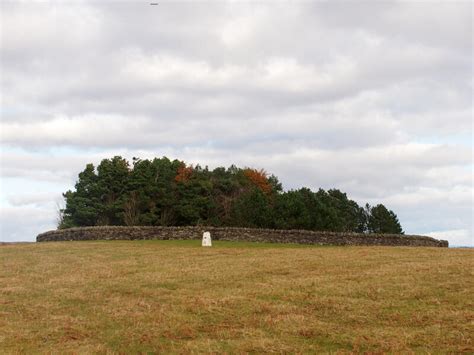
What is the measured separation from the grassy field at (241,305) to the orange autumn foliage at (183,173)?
2075 inches

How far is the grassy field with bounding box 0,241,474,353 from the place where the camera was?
13.2 metres

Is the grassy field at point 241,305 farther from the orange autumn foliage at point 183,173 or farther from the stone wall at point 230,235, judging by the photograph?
→ the orange autumn foliage at point 183,173

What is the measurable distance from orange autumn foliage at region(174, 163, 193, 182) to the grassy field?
173ft

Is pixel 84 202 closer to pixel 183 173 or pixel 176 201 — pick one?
pixel 176 201

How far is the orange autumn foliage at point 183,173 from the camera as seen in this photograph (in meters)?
82.7

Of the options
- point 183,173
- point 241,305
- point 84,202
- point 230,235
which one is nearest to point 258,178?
point 183,173

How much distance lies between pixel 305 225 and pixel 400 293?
5271 cm

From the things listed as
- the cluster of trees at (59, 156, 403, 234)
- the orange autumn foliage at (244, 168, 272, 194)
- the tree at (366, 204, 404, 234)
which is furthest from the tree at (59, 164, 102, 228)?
the tree at (366, 204, 404, 234)

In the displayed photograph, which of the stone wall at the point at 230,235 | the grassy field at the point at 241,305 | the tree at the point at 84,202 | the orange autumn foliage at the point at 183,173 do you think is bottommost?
the grassy field at the point at 241,305

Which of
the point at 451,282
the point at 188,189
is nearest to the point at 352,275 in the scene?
the point at 451,282

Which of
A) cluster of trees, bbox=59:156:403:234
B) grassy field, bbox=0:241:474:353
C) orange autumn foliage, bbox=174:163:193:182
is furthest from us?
orange autumn foliage, bbox=174:163:193:182

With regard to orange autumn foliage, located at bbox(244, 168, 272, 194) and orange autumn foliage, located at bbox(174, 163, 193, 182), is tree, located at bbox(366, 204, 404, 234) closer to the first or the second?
orange autumn foliage, located at bbox(244, 168, 272, 194)

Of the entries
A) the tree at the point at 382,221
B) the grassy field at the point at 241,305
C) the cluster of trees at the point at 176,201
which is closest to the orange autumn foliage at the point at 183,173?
the cluster of trees at the point at 176,201

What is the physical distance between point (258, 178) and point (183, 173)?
13.5 m
